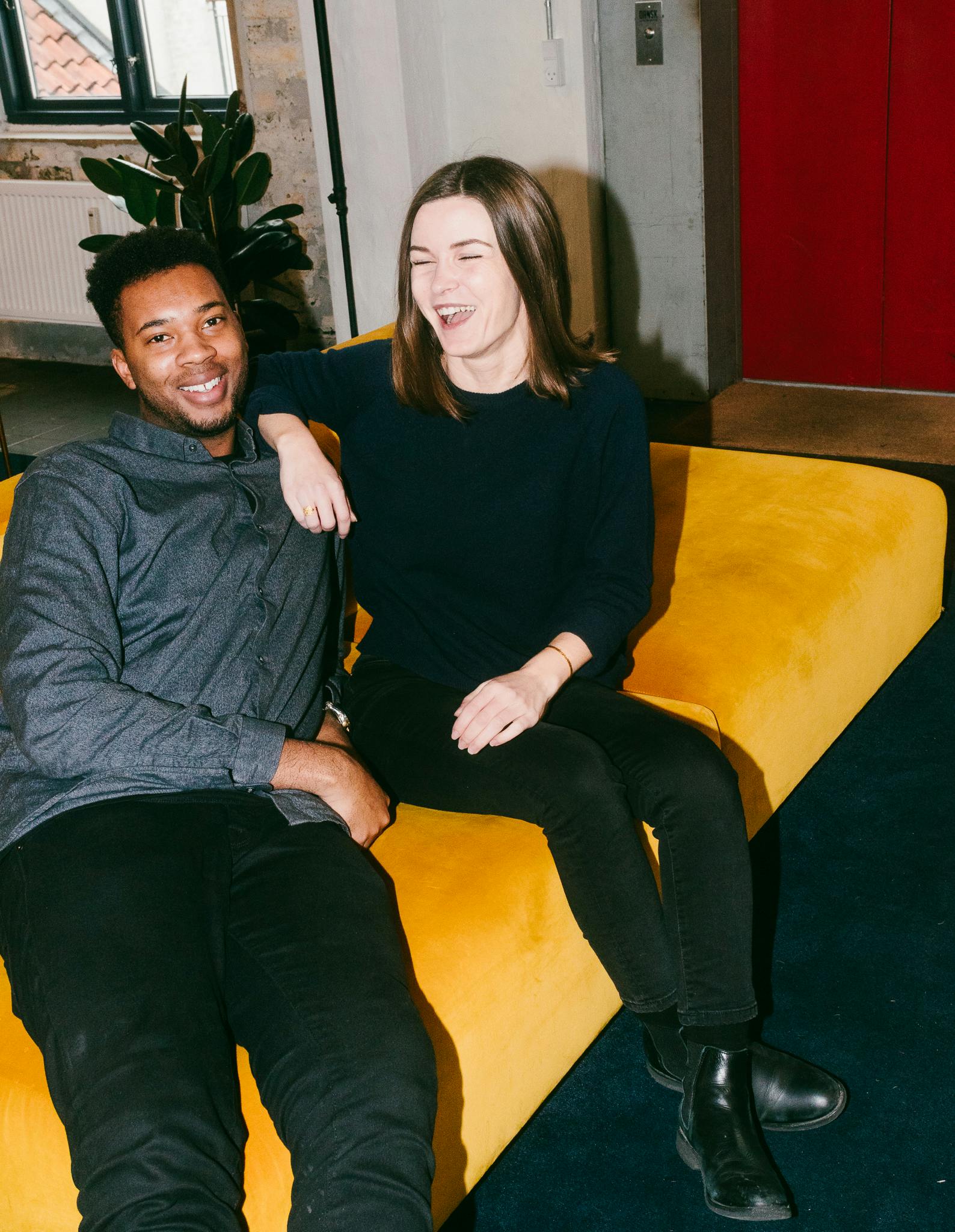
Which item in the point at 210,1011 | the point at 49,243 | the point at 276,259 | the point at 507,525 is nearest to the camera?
the point at 210,1011

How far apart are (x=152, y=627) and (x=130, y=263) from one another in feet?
1.59

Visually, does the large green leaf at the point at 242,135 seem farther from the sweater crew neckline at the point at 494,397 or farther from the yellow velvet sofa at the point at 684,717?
the sweater crew neckline at the point at 494,397

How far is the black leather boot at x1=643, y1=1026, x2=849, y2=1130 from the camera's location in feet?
5.45

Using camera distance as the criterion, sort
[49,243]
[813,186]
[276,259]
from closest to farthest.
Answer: [276,259] → [813,186] → [49,243]

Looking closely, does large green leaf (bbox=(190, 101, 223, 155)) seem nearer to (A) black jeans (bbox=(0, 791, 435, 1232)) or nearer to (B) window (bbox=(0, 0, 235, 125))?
(B) window (bbox=(0, 0, 235, 125))

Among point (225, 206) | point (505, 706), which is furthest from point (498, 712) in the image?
point (225, 206)

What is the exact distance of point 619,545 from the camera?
5.77ft

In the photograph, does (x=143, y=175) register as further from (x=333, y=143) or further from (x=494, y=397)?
(x=494, y=397)

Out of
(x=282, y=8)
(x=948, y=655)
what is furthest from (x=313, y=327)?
(x=948, y=655)

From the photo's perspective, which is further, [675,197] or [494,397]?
[675,197]

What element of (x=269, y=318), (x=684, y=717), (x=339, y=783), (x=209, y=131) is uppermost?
(x=209, y=131)

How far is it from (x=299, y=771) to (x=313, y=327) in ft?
13.8

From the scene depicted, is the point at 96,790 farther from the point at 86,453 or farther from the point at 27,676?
the point at 86,453

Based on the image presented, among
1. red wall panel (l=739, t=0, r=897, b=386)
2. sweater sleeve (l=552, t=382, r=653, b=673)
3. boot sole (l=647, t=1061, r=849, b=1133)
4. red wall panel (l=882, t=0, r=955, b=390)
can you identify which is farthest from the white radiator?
boot sole (l=647, t=1061, r=849, b=1133)
